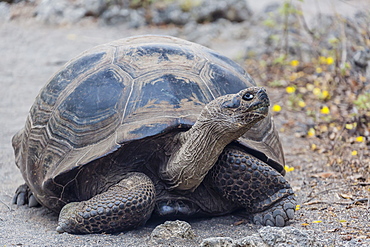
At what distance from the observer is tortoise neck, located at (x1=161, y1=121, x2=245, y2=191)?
2.87m

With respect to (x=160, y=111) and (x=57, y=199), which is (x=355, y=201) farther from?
(x=57, y=199)

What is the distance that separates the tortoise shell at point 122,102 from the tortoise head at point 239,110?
27 centimetres

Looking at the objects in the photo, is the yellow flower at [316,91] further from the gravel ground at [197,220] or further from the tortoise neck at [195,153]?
the tortoise neck at [195,153]

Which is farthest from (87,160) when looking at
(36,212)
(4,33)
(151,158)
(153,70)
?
(4,33)

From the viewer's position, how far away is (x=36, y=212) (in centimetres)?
374

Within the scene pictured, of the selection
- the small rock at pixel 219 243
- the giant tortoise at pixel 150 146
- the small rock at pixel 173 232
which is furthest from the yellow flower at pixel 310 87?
the small rock at pixel 219 243

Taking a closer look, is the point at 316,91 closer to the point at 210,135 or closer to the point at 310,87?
the point at 310,87

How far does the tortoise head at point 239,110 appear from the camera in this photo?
2.65 m

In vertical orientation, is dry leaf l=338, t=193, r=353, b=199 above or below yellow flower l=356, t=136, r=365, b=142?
above

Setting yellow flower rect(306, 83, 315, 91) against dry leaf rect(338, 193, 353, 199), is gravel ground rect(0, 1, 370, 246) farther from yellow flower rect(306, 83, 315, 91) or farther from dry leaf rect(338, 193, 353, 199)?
yellow flower rect(306, 83, 315, 91)

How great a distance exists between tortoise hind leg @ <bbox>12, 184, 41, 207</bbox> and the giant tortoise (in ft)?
1.27

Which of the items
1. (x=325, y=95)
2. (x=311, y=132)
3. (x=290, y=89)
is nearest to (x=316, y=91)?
(x=325, y=95)

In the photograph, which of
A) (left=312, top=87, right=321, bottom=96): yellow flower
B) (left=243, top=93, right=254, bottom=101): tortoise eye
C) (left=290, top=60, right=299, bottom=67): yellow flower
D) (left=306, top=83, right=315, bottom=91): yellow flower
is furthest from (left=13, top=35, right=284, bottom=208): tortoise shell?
(left=290, top=60, right=299, bottom=67): yellow flower

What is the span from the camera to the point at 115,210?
2.91m
